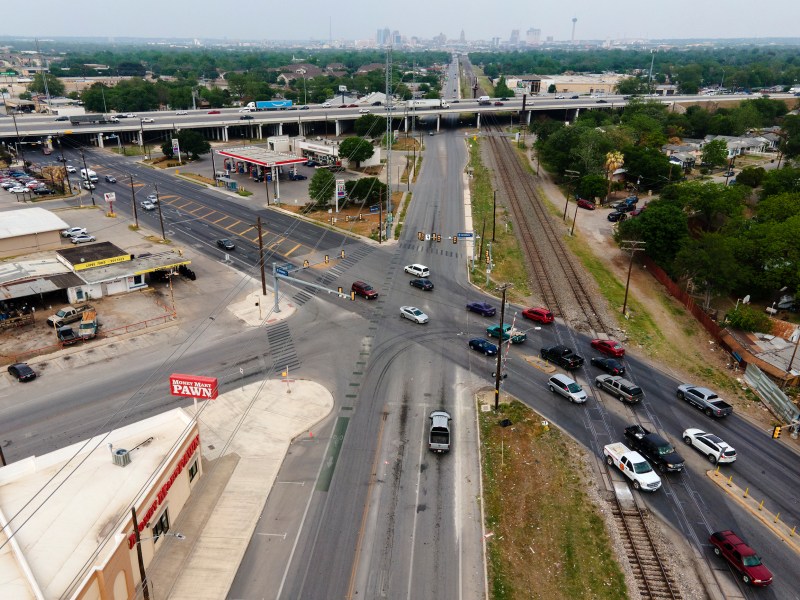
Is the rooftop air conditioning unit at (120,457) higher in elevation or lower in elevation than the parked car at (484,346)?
higher

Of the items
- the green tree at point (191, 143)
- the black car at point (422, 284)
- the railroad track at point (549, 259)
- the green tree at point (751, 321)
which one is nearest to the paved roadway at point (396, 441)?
the black car at point (422, 284)

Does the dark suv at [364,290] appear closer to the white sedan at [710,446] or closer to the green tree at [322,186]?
the white sedan at [710,446]

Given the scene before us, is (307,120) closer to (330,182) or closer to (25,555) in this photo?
(330,182)

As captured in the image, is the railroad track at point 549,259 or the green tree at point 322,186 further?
the green tree at point 322,186

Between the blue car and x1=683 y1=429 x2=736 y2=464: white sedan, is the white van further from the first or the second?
x1=683 y1=429 x2=736 y2=464: white sedan

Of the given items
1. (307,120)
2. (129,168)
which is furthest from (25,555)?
(307,120)

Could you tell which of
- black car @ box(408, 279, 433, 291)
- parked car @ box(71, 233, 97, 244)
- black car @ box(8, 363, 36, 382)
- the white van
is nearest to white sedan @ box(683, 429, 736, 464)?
black car @ box(408, 279, 433, 291)
